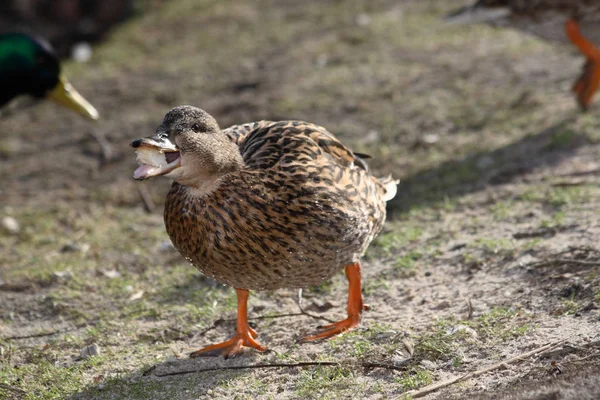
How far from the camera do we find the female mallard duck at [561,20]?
6.34 metres

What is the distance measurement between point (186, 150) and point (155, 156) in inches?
5.3

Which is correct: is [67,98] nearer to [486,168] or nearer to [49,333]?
[49,333]

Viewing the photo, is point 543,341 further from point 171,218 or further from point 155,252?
point 155,252

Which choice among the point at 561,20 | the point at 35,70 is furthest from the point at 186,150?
the point at 561,20

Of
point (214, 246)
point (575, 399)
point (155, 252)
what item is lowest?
point (155, 252)

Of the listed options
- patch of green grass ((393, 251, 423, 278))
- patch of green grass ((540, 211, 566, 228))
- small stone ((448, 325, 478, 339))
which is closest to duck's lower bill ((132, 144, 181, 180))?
small stone ((448, 325, 478, 339))

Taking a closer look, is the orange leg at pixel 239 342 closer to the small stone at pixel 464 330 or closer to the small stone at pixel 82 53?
the small stone at pixel 464 330

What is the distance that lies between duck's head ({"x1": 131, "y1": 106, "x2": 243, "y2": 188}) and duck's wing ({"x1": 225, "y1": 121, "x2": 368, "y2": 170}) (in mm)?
203

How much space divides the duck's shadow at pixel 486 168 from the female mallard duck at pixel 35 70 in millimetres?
2465

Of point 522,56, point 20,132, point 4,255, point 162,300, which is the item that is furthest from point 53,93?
point 522,56

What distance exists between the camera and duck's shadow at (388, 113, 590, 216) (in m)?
5.46

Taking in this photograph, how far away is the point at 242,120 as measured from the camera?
6777 millimetres

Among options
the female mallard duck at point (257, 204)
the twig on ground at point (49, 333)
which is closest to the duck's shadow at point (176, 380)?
the female mallard duck at point (257, 204)

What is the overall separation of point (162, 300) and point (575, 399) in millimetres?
2341
